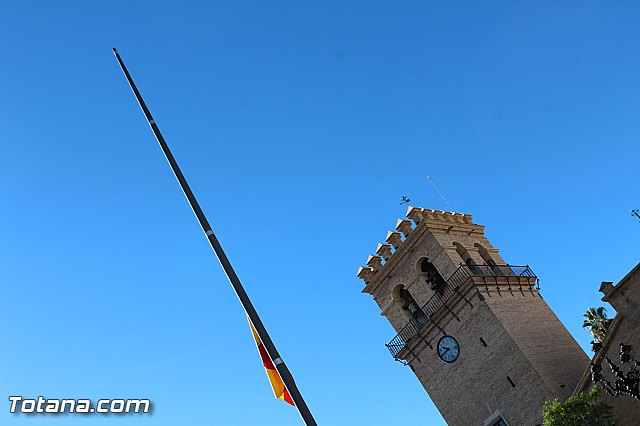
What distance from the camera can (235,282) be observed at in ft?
38.8

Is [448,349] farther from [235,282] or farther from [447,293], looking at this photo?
[235,282]

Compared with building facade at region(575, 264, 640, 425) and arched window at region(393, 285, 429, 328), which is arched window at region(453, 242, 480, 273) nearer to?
arched window at region(393, 285, 429, 328)

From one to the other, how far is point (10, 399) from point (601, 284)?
2466cm

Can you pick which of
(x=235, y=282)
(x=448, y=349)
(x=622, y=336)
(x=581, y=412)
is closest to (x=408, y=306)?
(x=448, y=349)

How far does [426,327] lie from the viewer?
32844 millimetres

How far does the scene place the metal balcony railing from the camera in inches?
1251

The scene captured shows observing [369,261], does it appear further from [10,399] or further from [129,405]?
[10,399]

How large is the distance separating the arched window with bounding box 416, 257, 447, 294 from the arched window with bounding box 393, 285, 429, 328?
150 centimetres

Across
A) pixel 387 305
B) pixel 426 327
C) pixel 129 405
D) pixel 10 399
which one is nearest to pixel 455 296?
pixel 426 327

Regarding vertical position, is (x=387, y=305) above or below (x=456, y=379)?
above

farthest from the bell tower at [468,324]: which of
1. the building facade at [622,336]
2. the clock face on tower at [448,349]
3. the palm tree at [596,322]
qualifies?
the palm tree at [596,322]

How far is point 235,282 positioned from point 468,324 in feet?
72.8

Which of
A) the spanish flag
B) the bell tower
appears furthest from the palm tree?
the spanish flag

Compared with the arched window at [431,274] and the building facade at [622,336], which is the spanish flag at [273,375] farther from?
the arched window at [431,274]
